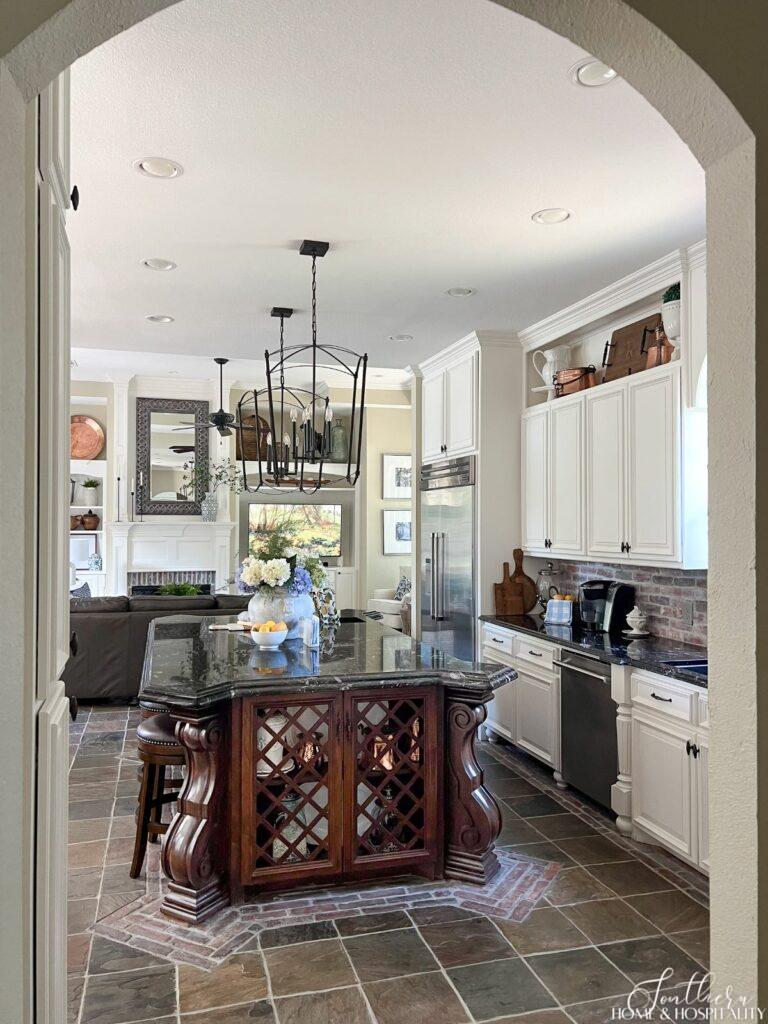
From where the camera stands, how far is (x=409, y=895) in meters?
3.00

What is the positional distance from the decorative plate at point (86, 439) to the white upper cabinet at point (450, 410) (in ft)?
15.1

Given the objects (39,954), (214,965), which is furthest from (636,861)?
(39,954)

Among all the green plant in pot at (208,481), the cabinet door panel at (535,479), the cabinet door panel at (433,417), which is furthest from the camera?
the green plant in pot at (208,481)

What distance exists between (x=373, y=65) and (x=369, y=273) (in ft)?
5.89

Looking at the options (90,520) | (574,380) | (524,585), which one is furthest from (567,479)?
(90,520)

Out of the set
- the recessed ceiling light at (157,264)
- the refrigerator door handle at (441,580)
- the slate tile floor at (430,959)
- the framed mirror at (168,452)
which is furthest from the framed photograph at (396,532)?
the slate tile floor at (430,959)

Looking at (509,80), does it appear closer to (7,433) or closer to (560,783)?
(7,433)

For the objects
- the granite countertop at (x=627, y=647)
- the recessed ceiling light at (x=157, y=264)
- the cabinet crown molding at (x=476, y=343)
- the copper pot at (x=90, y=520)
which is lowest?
the granite countertop at (x=627, y=647)

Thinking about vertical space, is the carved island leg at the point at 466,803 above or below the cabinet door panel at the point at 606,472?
below

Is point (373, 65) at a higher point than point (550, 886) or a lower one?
higher

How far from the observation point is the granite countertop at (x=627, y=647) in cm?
337

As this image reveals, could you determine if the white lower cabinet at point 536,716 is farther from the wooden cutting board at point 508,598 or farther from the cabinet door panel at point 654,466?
the cabinet door panel at point 654,466

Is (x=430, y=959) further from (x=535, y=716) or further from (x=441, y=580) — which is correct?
(x=441, y=580)

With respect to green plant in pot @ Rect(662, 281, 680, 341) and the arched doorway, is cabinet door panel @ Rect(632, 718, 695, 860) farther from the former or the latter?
the arched doorway
